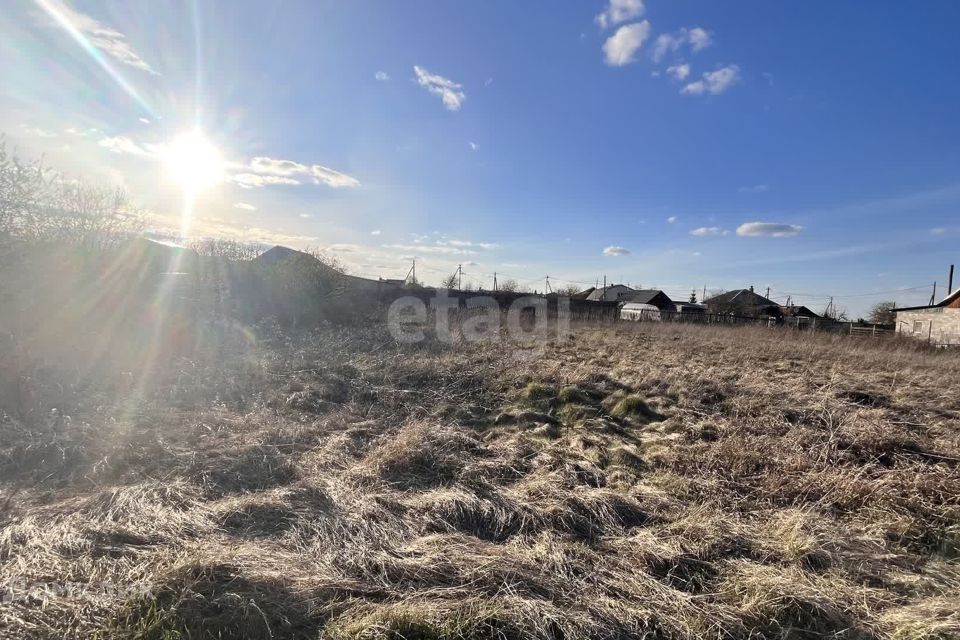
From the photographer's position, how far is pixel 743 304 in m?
35.8

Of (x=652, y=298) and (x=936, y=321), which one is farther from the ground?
(x=652, y=298)

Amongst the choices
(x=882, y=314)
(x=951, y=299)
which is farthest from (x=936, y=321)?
(x=882, y=314)

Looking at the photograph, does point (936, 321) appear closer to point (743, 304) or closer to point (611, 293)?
point (743, 304)

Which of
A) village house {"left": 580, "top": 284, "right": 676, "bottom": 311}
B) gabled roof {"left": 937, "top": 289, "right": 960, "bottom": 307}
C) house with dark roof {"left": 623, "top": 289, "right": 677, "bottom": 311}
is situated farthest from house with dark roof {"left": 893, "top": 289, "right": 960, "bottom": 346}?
house with dark roof {"left": 623, "top": 289, "right": 677, "bottom": 311}

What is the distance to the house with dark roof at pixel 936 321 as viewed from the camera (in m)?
17.7

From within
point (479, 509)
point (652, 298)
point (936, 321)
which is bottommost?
point (479, 509)

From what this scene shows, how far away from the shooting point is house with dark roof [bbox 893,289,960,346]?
58.2ft

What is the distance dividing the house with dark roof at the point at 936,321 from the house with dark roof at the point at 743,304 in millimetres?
12875

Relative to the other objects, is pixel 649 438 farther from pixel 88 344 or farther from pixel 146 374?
pixel 88 344

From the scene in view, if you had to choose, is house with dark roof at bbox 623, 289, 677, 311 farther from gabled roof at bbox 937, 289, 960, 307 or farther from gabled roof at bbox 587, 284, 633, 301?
gabled roof at bbox 937, 289, 960, 307

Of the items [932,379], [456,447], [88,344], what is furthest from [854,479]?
[88,344]

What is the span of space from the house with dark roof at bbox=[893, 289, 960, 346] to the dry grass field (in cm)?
1815

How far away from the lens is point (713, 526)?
2531mm

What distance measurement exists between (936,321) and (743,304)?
56.2ft
